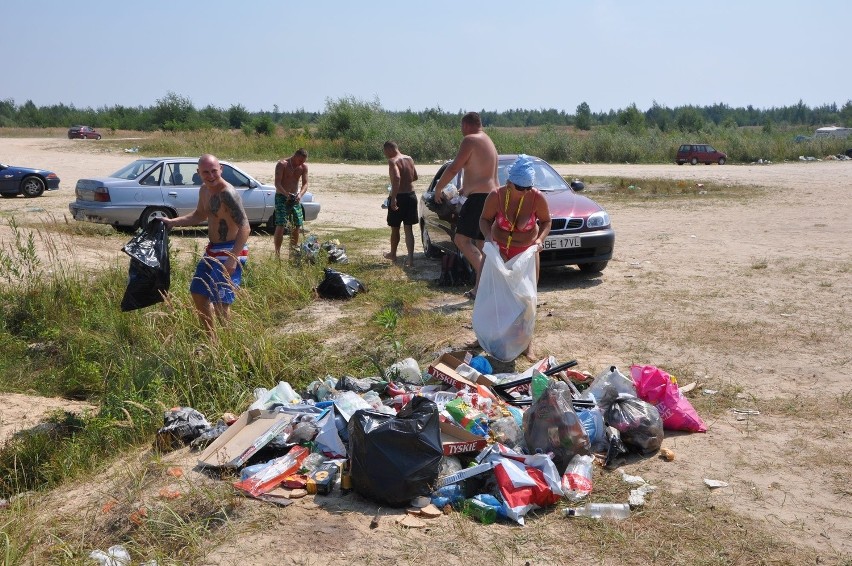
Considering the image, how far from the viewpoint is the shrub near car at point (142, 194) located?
14238 millimetres

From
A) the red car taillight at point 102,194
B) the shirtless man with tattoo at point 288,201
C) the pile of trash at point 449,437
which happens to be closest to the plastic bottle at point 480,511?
the pile of trash at point 449,437

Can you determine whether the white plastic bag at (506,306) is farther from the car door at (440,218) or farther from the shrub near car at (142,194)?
the shrub near car at (142,194)

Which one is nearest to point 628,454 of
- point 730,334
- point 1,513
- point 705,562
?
point 705,562

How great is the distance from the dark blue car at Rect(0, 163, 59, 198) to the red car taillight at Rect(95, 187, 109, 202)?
28.5 feet

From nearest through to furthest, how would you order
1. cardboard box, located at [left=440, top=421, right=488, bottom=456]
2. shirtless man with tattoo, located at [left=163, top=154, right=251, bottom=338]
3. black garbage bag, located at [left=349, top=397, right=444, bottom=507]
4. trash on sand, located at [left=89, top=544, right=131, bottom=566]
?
trash on sand, located at [left=89, top=544, right=131, bottom=566] → black garbage bag, located at [left=349, top=397, right=444, bottom=507] → cardboard box, located at [left=440, top=421, right=488, bottom=456] → shirtless man with tattoo, located at [left=163, top=154, right=251, bottom=338]

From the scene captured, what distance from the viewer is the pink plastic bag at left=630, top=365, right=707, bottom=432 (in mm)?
5324

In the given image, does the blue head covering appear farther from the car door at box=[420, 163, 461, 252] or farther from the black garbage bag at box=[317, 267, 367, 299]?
the black garbage bag at box=[317, 267, 367, 299]

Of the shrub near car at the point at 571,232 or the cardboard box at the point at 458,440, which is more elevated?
the shrub near car at the point at 571,232

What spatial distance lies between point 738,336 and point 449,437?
12.2ft

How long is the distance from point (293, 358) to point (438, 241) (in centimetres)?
449

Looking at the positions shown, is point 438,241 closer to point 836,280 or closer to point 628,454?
point 836,280

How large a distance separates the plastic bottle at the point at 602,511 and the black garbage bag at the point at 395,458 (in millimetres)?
797

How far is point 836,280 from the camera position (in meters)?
9.70

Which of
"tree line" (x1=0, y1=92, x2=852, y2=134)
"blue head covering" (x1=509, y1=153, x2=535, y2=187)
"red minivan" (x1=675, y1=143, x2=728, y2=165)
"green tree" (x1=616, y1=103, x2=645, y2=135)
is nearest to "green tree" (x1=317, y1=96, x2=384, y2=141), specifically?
"tree line" (x1=0, y1=92, x2=852, y2=134)
